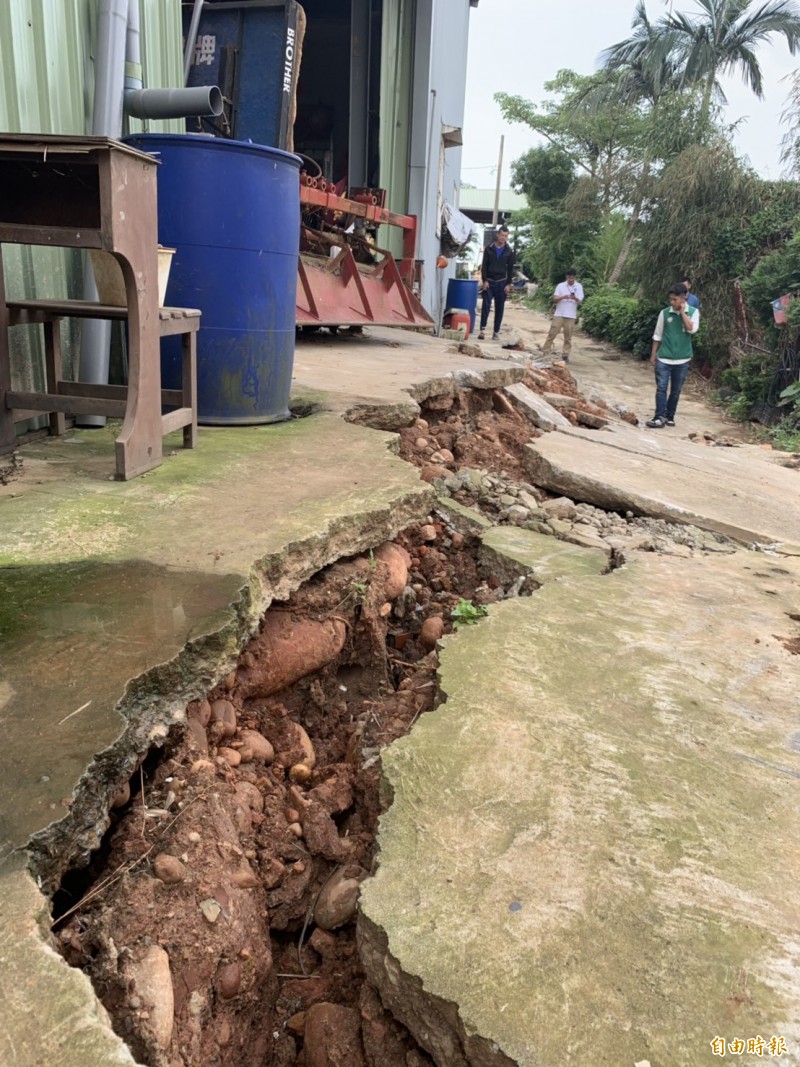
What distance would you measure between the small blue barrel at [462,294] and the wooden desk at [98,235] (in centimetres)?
1093

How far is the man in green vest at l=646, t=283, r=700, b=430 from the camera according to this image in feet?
26.5

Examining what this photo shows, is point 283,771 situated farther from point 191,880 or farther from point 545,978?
point 545,978

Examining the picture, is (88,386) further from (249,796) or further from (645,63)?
(645,63)

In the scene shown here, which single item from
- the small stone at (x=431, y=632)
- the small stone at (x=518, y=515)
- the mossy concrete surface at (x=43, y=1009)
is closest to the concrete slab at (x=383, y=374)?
the small stone at (x=518, y=515)

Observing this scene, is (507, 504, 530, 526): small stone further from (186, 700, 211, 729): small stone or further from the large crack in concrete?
(186, 700, 211, 729): small stone

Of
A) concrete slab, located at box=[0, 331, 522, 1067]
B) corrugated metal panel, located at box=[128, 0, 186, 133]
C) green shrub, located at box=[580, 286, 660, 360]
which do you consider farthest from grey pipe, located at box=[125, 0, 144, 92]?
green shrub, located at box=[580, 286, 660, 360]

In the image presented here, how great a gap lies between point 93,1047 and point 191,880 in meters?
0.47

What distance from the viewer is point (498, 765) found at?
63.2 inches

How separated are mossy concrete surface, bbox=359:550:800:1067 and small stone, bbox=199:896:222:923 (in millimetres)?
278

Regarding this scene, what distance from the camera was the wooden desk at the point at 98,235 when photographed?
244 cm

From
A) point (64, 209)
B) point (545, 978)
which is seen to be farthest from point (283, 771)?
point (64, 209)

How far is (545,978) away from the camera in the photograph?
1.15m

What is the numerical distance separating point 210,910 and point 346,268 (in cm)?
660

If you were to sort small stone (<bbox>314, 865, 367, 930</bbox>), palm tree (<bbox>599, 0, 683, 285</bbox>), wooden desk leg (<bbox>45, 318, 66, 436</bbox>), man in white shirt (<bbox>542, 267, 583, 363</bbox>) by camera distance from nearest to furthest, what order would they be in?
small stone (<bbox>314, 865, 367, 930</bbox>) → wooden desk leg (<bbox>45, 318, 66, 436</bbox>) → man in white shirt (<bbox>542, 267, 583, 363</bbox>) → palm tree (<bbox>599, 0, 683, 285</bbox>)
